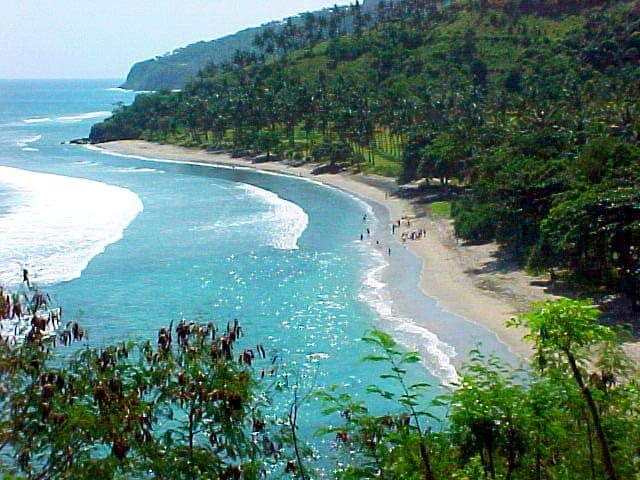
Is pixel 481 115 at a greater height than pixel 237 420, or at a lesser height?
greater

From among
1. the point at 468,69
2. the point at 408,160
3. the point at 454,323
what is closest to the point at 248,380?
the point at 454,323

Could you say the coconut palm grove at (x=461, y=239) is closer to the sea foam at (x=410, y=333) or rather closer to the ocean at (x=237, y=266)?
the sea foam at (x=410, y=333)

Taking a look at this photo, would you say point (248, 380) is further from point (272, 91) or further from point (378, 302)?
point (272, 91)

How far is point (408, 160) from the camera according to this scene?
79875 mm

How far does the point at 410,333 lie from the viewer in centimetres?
3738

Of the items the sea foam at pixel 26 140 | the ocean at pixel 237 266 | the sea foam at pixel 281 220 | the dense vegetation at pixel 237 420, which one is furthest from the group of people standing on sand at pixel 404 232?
the sea foam at pixel 26 140

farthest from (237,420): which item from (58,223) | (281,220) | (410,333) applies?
(58,223)

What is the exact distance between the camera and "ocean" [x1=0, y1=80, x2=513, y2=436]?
36.6 metres

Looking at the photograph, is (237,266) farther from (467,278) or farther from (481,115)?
(481,115)

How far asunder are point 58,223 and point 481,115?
1843 inches

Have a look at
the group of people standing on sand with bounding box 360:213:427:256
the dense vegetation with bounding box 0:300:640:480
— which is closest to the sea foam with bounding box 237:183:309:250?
the group of people standing on sand with bounding box 360:213:427:256

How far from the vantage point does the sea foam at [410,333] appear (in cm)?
3291

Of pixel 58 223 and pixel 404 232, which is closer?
pixel 404 232

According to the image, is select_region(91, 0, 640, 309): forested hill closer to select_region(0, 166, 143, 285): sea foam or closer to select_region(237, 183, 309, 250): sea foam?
select_region(237, 183, 309, 250): sea foam
